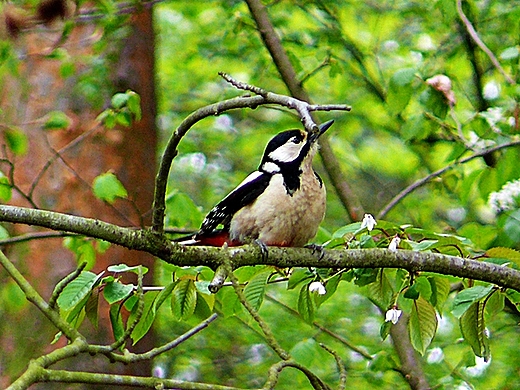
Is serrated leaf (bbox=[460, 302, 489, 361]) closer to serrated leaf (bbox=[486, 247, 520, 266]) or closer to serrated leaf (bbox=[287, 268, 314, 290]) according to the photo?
serrated leaf (bbox=[486, 247, 520, 266])

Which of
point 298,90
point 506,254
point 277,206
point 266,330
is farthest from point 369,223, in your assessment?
point 298,90

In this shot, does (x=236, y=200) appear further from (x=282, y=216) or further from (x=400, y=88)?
(x=400, y=88)

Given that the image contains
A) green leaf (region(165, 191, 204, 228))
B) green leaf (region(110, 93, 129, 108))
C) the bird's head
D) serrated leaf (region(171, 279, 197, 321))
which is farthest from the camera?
green leaf (region(165, 191, 204, 228))

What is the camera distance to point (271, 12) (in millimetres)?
5859

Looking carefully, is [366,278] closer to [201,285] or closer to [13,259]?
[201,285]

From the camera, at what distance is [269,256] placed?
2408 millimetres

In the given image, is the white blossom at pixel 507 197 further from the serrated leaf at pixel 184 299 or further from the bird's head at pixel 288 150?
the serrated leaf at pixel 184 299

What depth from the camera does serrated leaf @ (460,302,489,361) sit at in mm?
2281

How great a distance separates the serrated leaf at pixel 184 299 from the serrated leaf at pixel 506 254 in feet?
3.14

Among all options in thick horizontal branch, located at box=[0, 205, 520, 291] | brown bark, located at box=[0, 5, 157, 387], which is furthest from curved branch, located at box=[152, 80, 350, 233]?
brown bark, located at box=[0, 5, 157, 387]

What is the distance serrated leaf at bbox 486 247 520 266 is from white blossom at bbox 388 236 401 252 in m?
0.31

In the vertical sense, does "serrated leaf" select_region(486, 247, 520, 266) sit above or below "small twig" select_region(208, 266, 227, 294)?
below

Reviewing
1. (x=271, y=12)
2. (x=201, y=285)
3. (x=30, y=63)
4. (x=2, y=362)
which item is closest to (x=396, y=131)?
(x=271, y=12)

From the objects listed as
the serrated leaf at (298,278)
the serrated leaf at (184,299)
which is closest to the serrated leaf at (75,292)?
the serrated leaf at (184,299)
